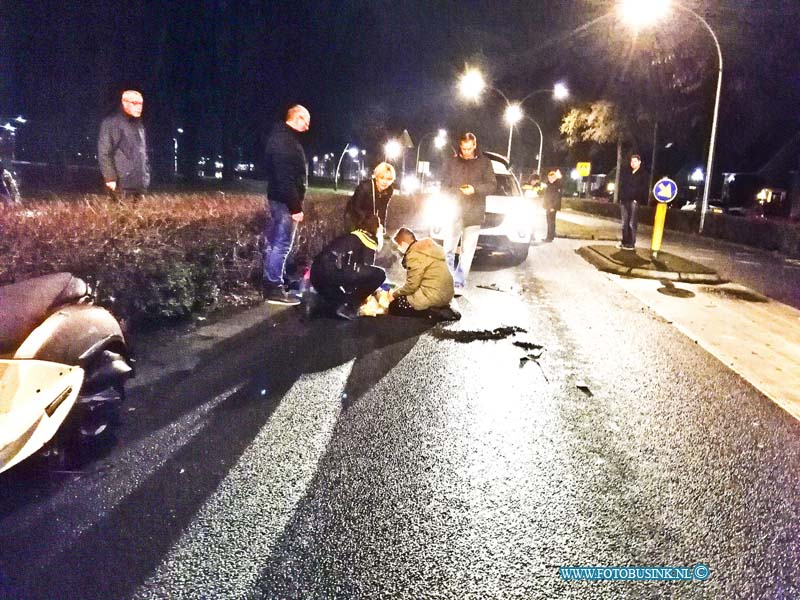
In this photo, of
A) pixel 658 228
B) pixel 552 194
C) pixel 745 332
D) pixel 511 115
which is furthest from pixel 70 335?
pixel 511 115

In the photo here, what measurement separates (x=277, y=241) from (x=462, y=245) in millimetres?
2890

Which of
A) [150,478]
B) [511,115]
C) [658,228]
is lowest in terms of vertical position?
[150,478]

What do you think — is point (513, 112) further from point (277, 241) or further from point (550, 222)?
point (277, 241)

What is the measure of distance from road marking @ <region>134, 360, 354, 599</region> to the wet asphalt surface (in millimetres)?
13

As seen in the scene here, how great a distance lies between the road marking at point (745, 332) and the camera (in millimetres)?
6492

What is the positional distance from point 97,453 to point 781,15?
103 feet

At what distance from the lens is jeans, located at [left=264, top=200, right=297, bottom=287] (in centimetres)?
857

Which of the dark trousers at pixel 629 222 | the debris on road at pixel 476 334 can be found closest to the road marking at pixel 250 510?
the debris on road at pixel 476 334

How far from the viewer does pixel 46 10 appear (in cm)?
2492

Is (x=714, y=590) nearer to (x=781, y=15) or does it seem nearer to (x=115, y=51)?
(x=115, y=51)

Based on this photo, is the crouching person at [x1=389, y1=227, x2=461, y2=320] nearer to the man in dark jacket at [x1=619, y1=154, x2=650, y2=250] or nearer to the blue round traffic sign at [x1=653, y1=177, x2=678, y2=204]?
the blue round traffic sign at [x1=653, y1=177, x2=678, y2=204]

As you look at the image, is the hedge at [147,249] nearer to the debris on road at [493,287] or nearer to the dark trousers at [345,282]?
the dark trousers at [345,282]

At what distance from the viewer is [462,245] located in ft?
33.6

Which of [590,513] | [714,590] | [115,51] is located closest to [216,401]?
[590,513]
